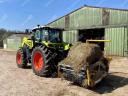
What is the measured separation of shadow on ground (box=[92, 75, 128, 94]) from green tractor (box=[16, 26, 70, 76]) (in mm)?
2523

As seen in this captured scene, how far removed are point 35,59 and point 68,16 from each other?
1553 cm

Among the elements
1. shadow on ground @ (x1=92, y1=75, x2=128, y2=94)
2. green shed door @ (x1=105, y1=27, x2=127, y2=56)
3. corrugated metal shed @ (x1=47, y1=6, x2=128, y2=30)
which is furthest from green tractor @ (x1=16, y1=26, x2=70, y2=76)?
corrugated metal shed @ (x1=47, y1=6, x2=128, y2=30)

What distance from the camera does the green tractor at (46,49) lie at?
13.2 m

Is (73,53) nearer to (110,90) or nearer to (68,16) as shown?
(110,90)

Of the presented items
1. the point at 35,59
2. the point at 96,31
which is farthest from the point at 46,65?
the point at 96,31

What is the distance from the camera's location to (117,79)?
12.3 metres

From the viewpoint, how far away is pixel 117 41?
2425 cm

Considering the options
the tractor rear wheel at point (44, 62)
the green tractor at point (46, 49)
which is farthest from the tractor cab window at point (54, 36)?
the tractor rear wheel at point (44, 62)

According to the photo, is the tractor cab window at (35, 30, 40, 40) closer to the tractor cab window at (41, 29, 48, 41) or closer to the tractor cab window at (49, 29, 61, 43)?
the tractor cab window at (41, 29, 48, 41)

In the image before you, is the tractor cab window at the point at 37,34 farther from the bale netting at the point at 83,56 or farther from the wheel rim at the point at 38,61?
the bale netting at the point at 83,56

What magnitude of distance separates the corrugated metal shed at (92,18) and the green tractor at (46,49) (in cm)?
1002

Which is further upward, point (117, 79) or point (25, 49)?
point (25, 49)

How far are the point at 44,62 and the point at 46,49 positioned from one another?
63cm

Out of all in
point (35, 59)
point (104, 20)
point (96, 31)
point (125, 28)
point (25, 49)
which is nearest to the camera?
point (35, 59)
